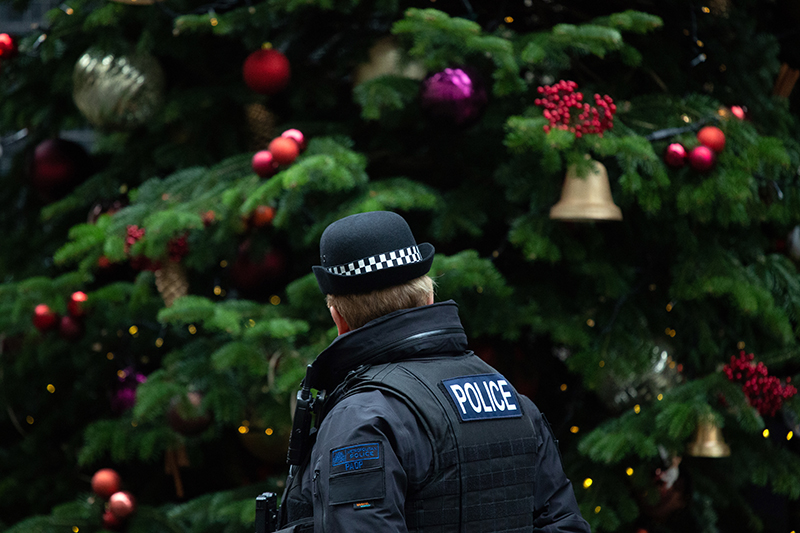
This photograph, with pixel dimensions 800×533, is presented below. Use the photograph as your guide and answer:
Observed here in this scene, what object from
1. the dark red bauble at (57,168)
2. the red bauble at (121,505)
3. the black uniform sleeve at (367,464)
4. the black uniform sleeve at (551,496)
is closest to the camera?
the black uniform sleeve at (367,464)

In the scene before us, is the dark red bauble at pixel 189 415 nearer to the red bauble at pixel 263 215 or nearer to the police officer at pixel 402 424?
the red bauble at pixel 263 215

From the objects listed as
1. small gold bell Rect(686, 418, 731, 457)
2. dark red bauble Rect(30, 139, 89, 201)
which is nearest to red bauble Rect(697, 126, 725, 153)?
small gold bell Rect(686, 418, 731, 457)

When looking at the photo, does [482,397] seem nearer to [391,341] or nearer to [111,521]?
[391,341]

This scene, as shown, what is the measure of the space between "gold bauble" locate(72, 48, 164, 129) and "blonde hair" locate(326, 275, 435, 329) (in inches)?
80.4

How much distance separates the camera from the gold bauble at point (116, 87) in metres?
3.31

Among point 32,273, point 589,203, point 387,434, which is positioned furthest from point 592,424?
point 32,273

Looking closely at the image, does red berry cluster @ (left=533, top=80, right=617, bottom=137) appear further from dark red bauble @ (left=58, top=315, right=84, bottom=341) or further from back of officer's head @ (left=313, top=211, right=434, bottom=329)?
dark red bauble @ (left=58, top=315, right=84, bottom=341)

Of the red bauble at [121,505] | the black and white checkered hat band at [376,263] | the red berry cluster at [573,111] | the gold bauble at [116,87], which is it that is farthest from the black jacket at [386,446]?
the gold bauble at [116,87]

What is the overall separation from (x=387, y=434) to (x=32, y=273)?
115 inches

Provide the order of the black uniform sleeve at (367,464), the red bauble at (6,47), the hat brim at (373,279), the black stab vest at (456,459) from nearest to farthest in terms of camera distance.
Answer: the black uniform sleeve at (367,464)
the black stab vest at (456,459)
the hat brim at (373,279)
the red bauble at (6,47)

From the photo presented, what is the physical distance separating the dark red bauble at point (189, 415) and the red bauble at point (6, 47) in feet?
5.79

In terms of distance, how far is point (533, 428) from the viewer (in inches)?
67.6

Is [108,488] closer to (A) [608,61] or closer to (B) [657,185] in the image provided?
(B) [657,185]

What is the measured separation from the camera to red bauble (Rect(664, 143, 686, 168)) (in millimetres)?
2773
